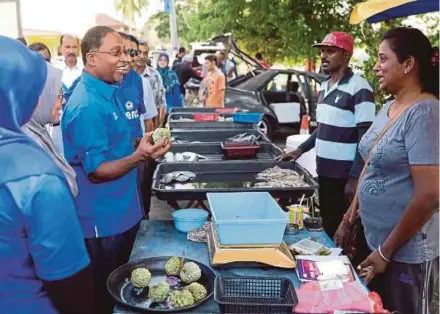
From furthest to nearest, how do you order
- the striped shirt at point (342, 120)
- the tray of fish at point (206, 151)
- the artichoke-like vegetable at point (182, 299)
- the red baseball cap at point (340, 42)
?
1. the tray of fish at point (206, 151)
2. the red baseball cap at point (340, 42)
3. the striped shirt at point (342, 120)
4. the artichoke-like vegetable at point (182, 299)

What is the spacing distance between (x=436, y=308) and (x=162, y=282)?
66.0 inches

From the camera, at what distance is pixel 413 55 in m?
2.12

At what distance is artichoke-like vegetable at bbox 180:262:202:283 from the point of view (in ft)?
6.47

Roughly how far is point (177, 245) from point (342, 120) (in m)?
1.61

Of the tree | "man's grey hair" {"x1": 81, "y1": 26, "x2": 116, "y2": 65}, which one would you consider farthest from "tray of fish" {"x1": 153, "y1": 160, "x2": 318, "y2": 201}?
the tree

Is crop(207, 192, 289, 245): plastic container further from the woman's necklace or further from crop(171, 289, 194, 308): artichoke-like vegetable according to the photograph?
the woman's necklace

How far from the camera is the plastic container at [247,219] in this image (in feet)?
6.64

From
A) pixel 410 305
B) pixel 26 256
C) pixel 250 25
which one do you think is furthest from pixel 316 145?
pixel 250 25

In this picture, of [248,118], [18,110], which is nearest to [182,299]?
[18,110]

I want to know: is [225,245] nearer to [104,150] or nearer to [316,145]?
[104,150]

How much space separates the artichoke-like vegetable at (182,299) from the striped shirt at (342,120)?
1.97 m

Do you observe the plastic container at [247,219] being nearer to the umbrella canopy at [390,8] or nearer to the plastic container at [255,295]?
the plastic container at [255,295]

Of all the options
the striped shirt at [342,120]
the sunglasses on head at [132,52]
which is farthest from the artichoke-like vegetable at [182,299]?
the sunglasses on head at [132,52]

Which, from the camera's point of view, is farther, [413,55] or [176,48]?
[176,48]
